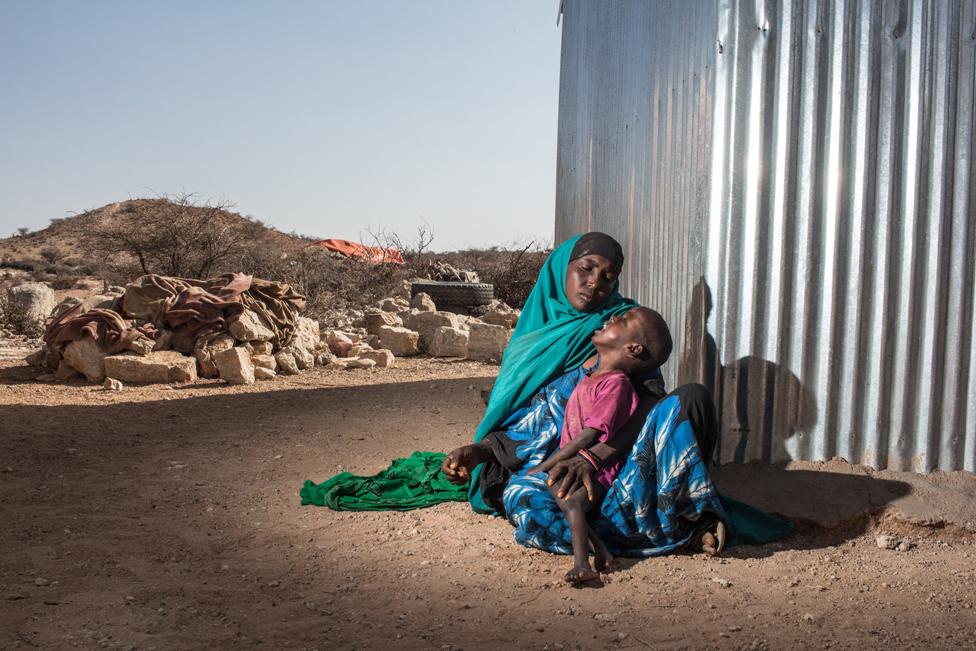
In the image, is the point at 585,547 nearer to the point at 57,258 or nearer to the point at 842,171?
the point at 842,171

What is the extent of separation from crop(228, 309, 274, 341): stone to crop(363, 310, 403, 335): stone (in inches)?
90.1

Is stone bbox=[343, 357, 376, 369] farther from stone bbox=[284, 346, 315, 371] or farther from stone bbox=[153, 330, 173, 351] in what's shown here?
stone bbox=[153, 330, 173, 351]

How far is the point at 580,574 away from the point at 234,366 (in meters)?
6.32

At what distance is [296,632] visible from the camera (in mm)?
2586

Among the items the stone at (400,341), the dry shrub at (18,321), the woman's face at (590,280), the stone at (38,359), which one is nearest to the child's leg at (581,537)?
the woman's face at (590,280)

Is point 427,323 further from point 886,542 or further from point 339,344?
point 886,542

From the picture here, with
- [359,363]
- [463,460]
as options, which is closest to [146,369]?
[359,363]

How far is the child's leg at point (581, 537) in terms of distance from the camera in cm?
291

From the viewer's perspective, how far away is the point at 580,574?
2.89 m

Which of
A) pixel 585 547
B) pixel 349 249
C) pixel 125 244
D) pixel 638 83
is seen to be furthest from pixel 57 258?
pixel 585 547

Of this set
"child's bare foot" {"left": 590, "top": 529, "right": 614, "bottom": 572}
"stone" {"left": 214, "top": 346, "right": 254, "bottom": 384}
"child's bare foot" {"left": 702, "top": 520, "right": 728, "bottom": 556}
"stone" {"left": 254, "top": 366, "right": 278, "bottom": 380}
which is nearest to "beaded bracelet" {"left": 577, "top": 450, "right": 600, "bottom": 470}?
"child's bare foot" {"left": 590, "top": 529, "right": 614, "bottom": 572}

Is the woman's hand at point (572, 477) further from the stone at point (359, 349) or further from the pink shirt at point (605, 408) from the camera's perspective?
the stone at point (359, 349)

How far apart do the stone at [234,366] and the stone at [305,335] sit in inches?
49.5

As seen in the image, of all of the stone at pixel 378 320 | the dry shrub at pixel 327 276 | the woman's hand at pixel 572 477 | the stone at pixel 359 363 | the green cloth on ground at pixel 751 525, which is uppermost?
the dry shrub at pixel 327 276
